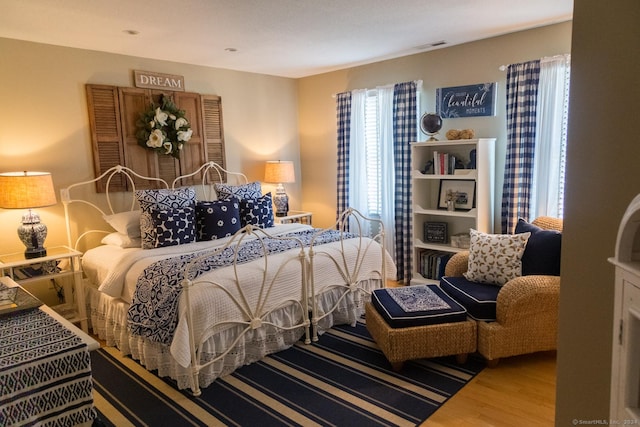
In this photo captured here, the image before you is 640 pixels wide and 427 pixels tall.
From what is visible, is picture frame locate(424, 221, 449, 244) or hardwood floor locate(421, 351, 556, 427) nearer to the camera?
hardwood floor locate(421, 351, 556, 427)

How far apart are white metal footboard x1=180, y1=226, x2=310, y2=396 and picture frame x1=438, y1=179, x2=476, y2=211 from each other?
1688mm

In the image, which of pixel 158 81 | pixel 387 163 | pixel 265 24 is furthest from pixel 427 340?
pixel 158 81

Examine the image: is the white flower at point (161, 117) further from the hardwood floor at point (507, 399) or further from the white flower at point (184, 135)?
the hardwood floor at point (507, 399)

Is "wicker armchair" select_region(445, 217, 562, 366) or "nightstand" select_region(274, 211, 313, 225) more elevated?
"nightstand" select_region(274, 211, 313, 225)

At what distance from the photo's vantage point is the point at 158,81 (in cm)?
433

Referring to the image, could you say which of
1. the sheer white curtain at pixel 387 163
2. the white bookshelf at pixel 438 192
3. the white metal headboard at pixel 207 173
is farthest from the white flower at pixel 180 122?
the white bookshelf at pixel 438 192

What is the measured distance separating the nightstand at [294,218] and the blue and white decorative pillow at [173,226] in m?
1.50

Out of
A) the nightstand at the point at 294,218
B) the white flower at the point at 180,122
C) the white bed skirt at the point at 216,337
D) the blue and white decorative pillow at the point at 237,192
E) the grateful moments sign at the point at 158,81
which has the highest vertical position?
the grateful moments sign at the point at 158,81

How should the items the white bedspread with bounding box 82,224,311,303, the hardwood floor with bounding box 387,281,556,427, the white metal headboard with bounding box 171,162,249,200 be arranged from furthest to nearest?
the white metal headboard with bounding box 171,162,249,200
the white bedspread with bounding box 82,224,311,303
the hardwood floor with bounding box 387,281,556,427

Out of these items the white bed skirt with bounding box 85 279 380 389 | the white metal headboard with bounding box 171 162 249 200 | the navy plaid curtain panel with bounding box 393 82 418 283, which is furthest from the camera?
the white metal headboard with bounding box 171 162 249 200

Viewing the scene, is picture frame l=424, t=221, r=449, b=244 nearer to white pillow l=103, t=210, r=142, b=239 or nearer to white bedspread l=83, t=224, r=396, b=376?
white bedspread l=83, t=224, r=396, b=376

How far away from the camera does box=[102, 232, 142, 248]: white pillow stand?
3645 millimetres

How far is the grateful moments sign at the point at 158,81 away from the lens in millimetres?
→ 4195

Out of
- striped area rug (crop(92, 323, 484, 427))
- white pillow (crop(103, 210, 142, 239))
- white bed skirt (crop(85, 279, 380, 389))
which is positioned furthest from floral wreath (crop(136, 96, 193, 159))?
striped area rug (crop(92, 323, 484, 427))
